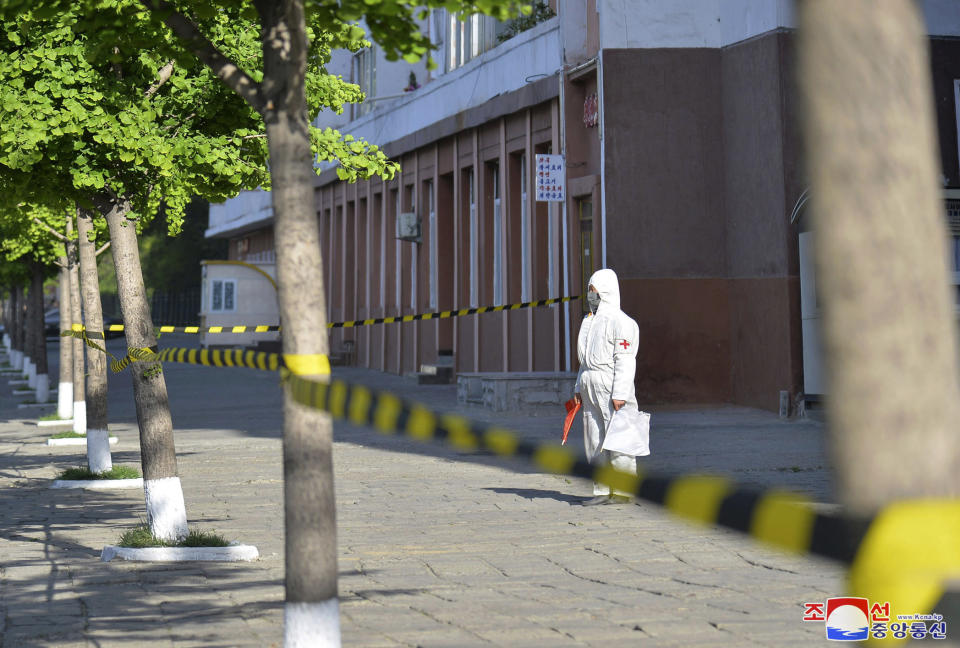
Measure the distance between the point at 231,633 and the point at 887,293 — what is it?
4.59 meters

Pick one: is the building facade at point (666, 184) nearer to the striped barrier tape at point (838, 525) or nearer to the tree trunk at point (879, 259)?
the striped barrier tape at point (838, 525)

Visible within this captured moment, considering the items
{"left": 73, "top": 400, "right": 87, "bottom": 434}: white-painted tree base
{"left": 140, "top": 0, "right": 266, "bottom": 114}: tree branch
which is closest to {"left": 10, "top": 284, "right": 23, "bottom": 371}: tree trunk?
{"left": 73, "top": 400, "right": 87, "bottom": 434}: white-painted tree base

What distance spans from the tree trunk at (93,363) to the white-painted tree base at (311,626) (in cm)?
843

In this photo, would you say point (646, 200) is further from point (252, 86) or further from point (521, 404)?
point (252, 86)

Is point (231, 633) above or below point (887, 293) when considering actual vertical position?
below

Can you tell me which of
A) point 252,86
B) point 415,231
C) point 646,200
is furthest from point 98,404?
point 415,231

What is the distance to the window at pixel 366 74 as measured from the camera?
36.7 metres

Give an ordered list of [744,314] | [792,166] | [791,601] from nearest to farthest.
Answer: [791,601], [792,166], [744,314]

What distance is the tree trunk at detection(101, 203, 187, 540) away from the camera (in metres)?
8.73

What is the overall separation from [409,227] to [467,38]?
4250 mm

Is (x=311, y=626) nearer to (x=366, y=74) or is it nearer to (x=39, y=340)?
(x=39, y=340)

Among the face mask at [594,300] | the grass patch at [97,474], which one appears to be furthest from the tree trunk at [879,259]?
the grass patch at [97,474]

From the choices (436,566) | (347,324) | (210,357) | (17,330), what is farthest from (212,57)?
(17,330)

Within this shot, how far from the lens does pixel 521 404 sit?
2041cm
